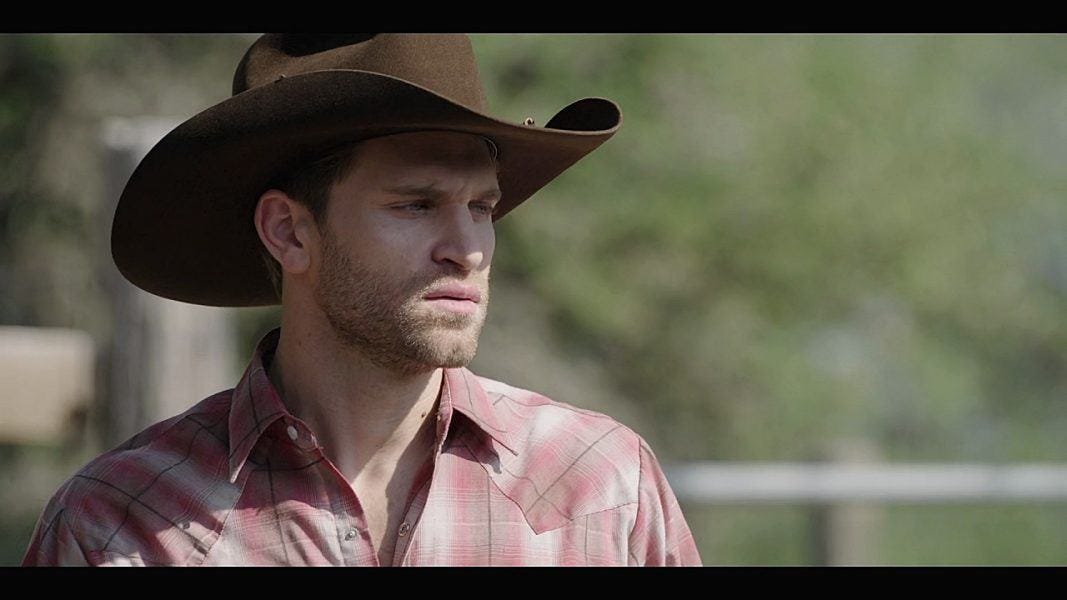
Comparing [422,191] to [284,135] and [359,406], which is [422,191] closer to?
[284,135]

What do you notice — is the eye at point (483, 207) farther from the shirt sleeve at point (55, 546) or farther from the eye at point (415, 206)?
the shirt sleeve at point (55, 546)

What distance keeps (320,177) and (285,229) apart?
0.47 ft

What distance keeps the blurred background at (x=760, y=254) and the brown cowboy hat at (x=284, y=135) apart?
468 cm

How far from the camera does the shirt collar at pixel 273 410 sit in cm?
265

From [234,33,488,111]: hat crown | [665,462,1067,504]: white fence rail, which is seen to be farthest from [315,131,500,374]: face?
[665,462,1067,504]: white fence rail

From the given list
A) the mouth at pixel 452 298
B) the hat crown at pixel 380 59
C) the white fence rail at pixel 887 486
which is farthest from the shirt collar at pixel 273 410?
the white fence rail at pixel 887 486

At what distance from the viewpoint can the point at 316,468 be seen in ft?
8.71

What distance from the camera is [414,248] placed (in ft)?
8.60

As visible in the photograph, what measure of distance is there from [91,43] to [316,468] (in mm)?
6766

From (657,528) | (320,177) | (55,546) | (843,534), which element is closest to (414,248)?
(320,177)

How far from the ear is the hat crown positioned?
0.70 ft

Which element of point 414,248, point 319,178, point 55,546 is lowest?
point 55,546
